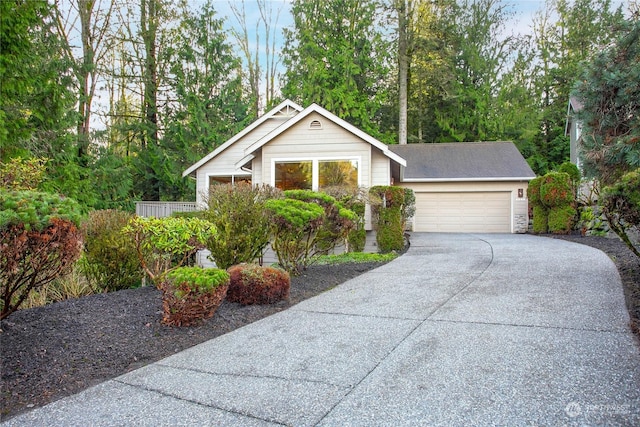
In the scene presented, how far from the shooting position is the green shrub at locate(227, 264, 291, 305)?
17.0 feet

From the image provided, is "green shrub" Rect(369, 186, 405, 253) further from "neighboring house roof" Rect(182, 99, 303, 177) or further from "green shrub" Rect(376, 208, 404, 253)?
"neighboring house roof" Rect(182, 99, 303, 177)

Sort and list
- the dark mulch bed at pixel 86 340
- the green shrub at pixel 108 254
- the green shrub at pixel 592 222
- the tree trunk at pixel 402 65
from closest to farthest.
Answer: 1. the dark mulch bed at pixel 86 340
2. the green shrub at pixel 108 254
3. the green shrub at pixel 592 222
4. the tree trunk at pixel 402 65

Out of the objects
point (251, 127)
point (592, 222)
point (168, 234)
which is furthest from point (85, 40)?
point (592, 222)

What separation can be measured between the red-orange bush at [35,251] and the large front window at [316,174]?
28.8 feet

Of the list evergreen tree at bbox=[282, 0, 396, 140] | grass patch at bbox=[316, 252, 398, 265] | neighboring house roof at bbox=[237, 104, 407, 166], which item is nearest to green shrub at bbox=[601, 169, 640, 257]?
grass patch at bbox=[316, 252, 398, 265]

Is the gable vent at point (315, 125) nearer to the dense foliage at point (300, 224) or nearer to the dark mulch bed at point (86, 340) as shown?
the dense foliage at point (300, 224)

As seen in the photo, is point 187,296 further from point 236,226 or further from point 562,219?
point 562,219

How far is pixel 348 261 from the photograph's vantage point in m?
9.00

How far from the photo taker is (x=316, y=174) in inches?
493

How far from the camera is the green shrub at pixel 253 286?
17.0ft

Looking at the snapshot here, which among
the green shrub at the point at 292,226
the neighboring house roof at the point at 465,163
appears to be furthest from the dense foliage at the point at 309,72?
the green shrub at the point at 292,226

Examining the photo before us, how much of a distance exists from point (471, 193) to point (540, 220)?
10.2 feet

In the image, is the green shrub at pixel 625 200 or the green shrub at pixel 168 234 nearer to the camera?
the green shrub at pixel 625 200

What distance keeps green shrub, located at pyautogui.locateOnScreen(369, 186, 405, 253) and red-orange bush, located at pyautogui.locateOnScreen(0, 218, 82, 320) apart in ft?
26.7
